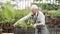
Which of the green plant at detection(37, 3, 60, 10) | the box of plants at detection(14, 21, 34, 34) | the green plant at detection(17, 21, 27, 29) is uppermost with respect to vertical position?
the green plant at detection(37, 3, 60, 10)

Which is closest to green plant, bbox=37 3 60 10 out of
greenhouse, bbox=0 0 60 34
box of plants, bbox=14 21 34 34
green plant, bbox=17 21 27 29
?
greenhouse, bbox=0 0 60 34

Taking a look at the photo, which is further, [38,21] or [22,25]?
[38,21]

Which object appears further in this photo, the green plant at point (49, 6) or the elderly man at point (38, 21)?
the green plant at point (49, 6)

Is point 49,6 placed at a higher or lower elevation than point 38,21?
higher

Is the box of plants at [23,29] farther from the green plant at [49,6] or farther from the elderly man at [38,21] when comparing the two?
the green plant at [49,6]

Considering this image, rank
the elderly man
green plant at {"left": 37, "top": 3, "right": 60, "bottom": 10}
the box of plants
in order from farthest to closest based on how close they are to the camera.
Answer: green plant at {"left": 37, "top": 3, "right": 60, "bottom": 10} < the elderly man < the box of plants

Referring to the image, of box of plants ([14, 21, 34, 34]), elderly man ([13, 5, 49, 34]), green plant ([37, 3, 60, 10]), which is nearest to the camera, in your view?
box of plants ([14, 21, 34, 34])

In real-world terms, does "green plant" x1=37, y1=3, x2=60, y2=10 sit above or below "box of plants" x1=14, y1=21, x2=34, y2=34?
above

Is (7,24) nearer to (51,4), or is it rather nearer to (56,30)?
(56,30)

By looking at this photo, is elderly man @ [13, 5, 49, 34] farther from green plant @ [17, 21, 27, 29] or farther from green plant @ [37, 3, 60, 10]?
green plant @ [37, 3, 60, 10]

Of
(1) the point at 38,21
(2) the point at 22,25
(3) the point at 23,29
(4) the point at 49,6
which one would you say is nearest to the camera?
(3) the point at 23,29

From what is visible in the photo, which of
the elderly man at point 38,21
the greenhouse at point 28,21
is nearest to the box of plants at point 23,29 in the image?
the greenhouse at point 28,21

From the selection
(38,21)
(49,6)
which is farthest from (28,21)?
(49,6)

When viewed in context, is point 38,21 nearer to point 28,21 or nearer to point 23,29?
point 28,21
